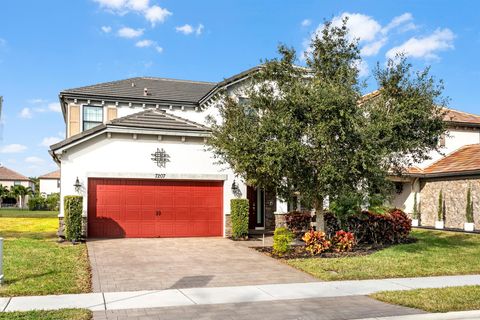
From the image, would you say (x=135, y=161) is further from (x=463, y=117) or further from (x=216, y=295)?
(x=463, y=117)

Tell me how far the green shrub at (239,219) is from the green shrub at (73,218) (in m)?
5.92

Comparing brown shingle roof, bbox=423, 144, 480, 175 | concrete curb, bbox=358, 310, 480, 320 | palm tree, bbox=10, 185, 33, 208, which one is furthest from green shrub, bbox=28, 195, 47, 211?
concrete curb, bbox=358, 310, 480, 320

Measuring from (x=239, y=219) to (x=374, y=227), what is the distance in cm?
529

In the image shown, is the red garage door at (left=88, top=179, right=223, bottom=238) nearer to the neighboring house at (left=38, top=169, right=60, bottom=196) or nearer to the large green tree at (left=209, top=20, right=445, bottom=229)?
the large green tree at (left=209, top=20, right=445, bottom=229)

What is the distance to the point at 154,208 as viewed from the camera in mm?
18828

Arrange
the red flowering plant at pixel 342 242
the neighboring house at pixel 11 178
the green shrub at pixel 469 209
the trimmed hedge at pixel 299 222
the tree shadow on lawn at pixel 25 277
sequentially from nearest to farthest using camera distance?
the tree shadow on lawn at pixel 25 277 < the red flowering plant at pixel 342 242 < the trimmed hedge at pixel 299 222 < the green shrub at pixel 469 209 < the neighboring house at pixel 11 178

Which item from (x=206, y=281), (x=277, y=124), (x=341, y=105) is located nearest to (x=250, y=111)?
(x=277, y=124)

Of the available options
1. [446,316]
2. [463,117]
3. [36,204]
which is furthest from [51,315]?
[36,204]

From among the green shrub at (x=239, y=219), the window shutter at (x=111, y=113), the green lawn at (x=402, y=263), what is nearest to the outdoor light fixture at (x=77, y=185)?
the window shutter at (x=111, y=113)

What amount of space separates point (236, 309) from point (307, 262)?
559 cm

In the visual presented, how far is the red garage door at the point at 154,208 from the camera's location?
18250 mm

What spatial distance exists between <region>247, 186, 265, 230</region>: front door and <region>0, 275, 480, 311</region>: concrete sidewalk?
36.0 ft

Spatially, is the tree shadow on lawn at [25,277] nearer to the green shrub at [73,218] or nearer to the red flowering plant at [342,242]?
the green shrub at [73,218]

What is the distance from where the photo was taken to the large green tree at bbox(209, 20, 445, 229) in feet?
43.3
